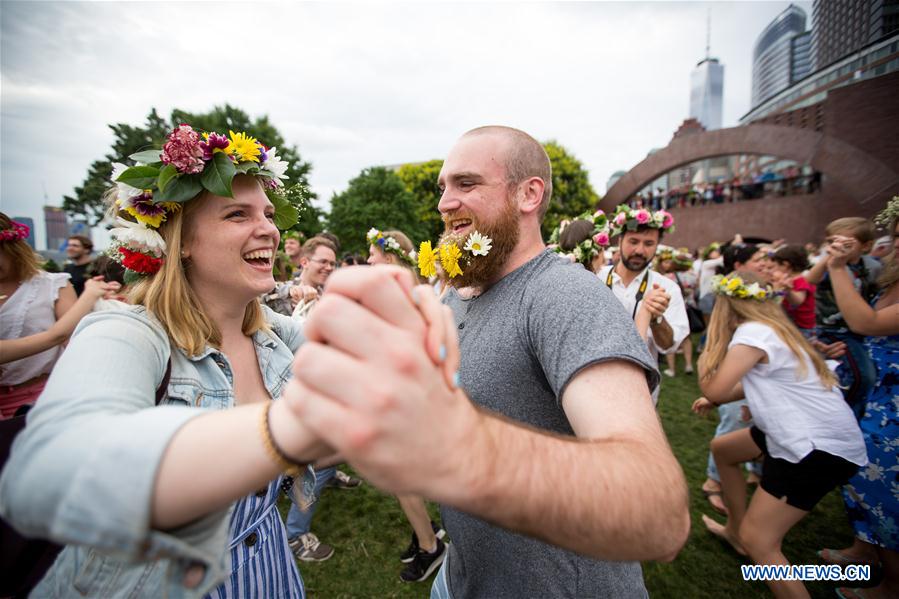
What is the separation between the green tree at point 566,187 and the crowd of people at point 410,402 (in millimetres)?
27089

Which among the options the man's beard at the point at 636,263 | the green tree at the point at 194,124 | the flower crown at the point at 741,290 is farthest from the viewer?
the green tree at the point at 194,124

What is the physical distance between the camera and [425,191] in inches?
1233

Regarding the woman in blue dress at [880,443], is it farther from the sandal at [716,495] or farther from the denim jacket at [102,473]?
the denim jacket at [102,473]

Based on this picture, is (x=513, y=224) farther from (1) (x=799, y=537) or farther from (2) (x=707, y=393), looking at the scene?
(1) (x=799, y=537)

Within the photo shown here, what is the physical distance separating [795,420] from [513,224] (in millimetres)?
2957

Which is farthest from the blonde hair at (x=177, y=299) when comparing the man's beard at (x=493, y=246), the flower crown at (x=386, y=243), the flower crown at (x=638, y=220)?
the flower crown at (x=638, y=220)

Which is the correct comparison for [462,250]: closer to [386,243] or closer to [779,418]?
Result: [779,418]

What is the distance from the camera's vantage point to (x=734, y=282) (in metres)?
3.46

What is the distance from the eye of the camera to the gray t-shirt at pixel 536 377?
1.24 meters

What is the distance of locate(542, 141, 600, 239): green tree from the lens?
29656 millimetres

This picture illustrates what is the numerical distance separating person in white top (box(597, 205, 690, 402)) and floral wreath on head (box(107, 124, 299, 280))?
408 cm

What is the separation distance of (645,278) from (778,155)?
51.6 ft

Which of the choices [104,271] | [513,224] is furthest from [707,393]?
[104,271]

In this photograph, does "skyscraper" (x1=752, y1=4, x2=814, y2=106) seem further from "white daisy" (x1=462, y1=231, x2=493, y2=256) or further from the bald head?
"white daisy" (x1=462, y1=231, x2=493, y2=256)
